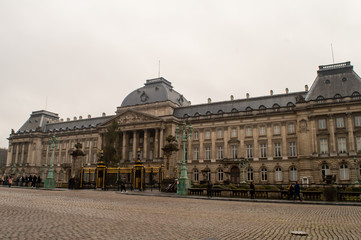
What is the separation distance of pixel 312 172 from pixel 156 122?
3320 centimetres

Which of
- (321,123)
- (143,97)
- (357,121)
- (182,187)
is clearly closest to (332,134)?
(321,123)

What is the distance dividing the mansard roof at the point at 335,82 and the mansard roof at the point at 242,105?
3779mm

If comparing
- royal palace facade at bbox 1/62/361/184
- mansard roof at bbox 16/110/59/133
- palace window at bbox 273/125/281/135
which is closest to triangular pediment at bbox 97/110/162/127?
royal palace facade at bbox 1/62/361/184

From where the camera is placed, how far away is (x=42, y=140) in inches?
3590

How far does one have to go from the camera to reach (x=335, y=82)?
5466 centimetres

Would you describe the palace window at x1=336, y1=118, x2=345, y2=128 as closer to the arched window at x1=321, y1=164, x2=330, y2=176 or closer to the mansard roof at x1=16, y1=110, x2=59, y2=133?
the arched window at x1=321, y1=164, x2=330, y2=176

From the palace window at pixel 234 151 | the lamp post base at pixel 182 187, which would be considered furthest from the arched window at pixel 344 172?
the lamp post base at pixel 182 187

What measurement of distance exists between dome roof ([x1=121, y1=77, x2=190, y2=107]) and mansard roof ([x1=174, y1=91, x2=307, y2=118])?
4.32m

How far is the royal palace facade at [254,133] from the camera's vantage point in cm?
5112

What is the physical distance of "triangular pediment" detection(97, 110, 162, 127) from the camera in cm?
6894

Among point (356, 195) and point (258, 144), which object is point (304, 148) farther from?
point (356, 195)

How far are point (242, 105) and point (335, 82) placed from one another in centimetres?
1782

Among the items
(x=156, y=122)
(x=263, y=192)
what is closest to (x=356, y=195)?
(x=263, y=192)

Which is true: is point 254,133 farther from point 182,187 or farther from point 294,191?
point 294,191
